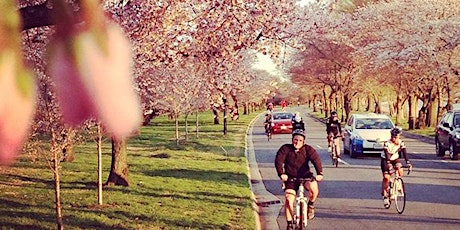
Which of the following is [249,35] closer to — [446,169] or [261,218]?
[261,218]

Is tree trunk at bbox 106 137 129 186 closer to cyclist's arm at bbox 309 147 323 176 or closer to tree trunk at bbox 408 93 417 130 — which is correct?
cyclist's arm at bbox 309 147 323 176

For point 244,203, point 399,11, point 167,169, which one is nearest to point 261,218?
point 244,203

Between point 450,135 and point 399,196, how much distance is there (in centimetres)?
1250

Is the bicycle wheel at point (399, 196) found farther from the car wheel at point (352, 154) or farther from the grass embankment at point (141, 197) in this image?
the car wheel at point (352, 154)

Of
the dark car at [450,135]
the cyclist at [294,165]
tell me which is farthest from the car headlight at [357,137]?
the cyclist at [294,165]

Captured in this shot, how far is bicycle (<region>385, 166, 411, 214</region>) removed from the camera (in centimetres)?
1309

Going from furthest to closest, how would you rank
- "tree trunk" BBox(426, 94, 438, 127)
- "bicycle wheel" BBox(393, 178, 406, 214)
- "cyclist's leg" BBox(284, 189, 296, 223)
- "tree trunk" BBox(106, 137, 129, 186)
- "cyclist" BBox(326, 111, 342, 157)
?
"tree trunk" BBox(426, 94, 438, 127) → "cyclist" BBox(326, 111, 342, 157) → "tree trunk" BBox(106, 137, 129, 186) → "bicycle wheel" BBox(393, 178, 406, 214) → "cyclist's leg" BBox(284, 189, 296, 223)

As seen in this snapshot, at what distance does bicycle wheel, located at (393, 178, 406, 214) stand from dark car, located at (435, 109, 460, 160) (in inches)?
456

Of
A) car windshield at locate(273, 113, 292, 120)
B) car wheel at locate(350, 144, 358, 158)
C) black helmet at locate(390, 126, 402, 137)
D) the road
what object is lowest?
the road

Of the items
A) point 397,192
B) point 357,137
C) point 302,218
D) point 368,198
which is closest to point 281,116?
point 357,137

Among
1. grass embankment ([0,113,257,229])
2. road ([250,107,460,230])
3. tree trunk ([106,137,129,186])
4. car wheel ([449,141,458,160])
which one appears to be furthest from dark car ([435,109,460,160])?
tree trunk ([106,137,129,186])

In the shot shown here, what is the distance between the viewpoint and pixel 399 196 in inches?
520

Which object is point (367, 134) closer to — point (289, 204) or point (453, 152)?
point (453, 152)

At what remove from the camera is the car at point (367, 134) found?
25562mm
